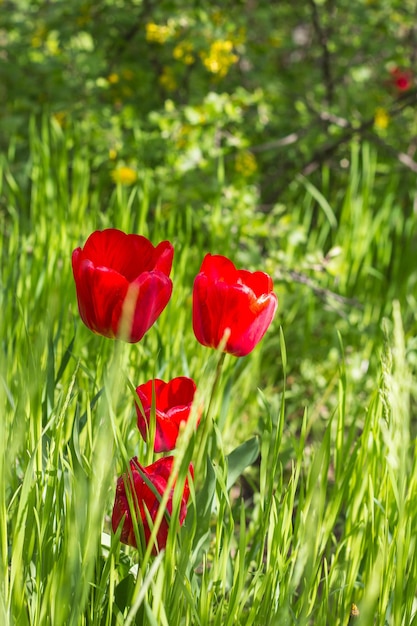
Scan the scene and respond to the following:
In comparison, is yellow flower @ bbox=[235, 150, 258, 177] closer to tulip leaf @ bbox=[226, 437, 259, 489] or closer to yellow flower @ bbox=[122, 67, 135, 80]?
yellow flower @ bbox=[122, 67, 135, 80]

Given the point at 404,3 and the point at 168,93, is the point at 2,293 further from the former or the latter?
the point at 404,3

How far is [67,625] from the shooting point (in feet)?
2.73

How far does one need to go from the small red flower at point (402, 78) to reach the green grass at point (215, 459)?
89cm

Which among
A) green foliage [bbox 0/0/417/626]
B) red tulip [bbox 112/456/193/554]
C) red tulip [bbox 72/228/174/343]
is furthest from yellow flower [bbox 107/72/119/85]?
red tulip [bbox 112/456/193/554]

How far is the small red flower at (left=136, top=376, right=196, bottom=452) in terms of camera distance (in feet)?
2.98

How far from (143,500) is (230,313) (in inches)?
8.7

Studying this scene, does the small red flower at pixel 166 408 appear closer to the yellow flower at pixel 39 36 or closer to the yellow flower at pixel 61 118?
the yellow flower at pixel 61 118

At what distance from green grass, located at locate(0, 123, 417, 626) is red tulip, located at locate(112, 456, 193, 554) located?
0.07 feet

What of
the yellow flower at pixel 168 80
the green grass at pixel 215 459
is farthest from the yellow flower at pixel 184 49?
the green grass at pixel 215 459

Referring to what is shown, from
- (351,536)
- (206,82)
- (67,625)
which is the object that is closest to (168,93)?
(206,82)

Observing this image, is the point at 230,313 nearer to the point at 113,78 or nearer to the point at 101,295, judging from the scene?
the point at 101,295

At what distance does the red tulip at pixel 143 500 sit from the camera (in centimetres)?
83

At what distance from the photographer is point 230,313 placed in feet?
3.02

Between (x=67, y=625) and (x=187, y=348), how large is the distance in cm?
97
